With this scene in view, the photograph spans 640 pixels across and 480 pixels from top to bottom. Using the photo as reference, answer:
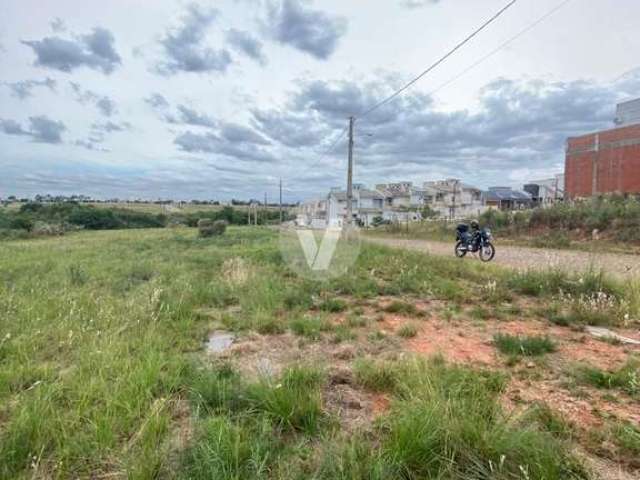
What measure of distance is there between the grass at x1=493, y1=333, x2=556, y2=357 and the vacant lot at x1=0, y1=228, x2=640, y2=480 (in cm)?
1

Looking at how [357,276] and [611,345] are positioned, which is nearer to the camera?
[611,345]

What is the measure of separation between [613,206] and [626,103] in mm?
29615

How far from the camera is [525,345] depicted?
10.6 ft

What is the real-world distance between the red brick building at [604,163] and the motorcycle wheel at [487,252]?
889 inches

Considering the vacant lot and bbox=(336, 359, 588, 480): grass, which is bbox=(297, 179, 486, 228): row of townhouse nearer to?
the vacant lot

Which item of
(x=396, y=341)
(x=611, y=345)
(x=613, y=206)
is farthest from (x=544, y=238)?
(x=396, y=341)

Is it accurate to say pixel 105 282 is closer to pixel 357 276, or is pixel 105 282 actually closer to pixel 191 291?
pixel 191 291

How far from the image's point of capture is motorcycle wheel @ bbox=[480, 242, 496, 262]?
392 inches

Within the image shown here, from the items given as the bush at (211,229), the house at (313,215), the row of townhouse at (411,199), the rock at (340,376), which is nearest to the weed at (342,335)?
the rock at (340,376)

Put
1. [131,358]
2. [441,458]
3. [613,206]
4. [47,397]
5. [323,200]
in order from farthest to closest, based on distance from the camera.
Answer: [613,206] → [323,200] → [131,358] → [47,397] → [441,458]

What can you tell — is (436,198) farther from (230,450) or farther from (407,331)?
(230,450)

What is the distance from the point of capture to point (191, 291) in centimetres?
546

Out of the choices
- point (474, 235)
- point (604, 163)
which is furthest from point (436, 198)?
point (474, 235)

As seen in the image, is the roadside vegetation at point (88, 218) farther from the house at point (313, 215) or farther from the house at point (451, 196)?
the house at point (451, 196)
